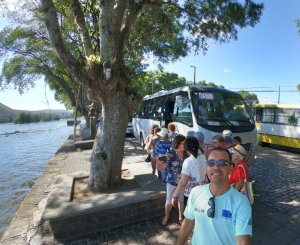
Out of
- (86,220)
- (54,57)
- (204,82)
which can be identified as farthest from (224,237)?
(204,82)

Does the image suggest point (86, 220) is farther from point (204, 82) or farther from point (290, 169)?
point (204, 82)

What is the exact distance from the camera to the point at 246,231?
6.36 feet

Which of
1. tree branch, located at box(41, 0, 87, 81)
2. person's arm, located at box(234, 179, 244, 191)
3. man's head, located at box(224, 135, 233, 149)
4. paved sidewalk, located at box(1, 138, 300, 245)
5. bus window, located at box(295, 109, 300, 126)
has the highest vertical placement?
tree branch, located at box(41, 0, 87, 81)

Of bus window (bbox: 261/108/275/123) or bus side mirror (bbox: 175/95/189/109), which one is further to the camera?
bus window (bbox: 261/108/275/123)

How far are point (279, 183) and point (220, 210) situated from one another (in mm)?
6445

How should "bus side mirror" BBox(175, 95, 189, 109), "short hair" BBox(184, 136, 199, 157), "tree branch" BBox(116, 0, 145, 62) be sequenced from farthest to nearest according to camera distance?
"bus side mirror" BBox(175, 95, 189, 109) < "tree branch" BBox(116, 0, 145, 62) < "short hair" BBox(184, 136, 199, 157)

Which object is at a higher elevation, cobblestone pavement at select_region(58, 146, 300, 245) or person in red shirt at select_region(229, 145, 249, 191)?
person in red shirt at select_region(229, 145, 249, 191)

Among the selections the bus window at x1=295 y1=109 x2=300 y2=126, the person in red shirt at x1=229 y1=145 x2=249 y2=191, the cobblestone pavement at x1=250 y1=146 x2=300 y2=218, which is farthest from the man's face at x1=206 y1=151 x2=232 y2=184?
the bus window at x1=295 y1=109 x2=300 y2=126

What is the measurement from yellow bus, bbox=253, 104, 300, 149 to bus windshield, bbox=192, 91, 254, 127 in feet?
19.9

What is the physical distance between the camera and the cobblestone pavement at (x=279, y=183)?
5.91 metres

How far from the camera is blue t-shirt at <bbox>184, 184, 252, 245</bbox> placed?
1980mm

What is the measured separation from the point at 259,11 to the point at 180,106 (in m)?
4.25

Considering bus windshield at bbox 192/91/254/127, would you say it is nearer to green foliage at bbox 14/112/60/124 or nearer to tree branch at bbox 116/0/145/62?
tree branch at bbox 116/0/145/62

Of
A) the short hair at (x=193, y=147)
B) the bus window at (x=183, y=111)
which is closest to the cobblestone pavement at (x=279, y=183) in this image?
the bus window at (x=183, y=111)
